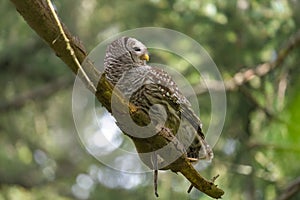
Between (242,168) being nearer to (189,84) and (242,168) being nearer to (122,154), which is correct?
(189,84)

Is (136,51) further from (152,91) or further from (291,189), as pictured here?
(291,189)

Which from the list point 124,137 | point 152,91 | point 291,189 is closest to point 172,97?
point 152,91

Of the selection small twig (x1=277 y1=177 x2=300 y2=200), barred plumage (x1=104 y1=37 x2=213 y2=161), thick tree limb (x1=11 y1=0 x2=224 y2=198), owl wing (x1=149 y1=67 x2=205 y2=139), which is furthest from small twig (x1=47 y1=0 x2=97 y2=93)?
small twig (x1=277 y1=177 x2=300 y2=200)

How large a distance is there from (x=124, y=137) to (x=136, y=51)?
1.24 metres

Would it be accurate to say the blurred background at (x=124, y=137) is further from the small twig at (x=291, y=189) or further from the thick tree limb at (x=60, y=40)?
the thick tree limb at (x=60, y=40)

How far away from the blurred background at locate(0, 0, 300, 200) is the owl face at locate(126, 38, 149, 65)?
858 millimetres

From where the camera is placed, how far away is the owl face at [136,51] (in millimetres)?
3055

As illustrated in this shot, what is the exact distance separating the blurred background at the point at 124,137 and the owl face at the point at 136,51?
858mm

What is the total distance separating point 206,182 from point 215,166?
291 centimetres

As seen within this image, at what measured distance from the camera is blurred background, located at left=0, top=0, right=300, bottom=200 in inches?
203

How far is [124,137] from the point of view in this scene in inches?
167

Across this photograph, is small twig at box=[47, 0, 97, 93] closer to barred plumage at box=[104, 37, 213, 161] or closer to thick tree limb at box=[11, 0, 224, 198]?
thick tree limb at box=[11, 0, 224, 198]

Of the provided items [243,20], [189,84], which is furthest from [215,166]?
[243,20]

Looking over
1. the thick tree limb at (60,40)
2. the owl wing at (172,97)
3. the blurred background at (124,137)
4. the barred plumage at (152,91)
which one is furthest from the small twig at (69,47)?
the blurred background at (124,137)
